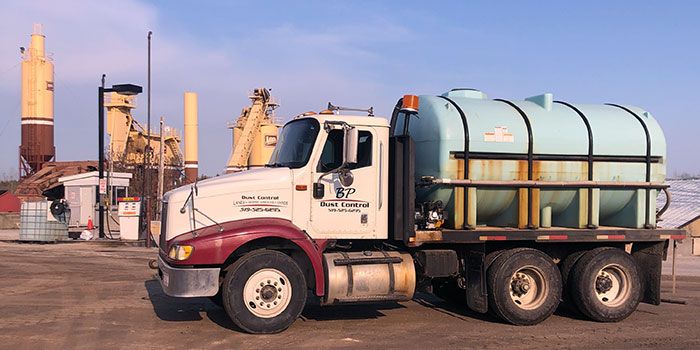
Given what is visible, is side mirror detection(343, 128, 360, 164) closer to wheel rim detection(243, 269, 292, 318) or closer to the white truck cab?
the white truck cab

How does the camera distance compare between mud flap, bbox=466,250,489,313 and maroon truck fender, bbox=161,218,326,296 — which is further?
mud flap, bbox=466,250,489,313

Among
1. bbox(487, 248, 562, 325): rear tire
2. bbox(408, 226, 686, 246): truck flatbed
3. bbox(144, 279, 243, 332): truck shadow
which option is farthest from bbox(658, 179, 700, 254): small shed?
bbox(144, 279, 243, 332): truck shadow

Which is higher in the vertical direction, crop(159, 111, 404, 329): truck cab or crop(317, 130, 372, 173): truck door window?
crop(317, 130, 372, 173): truck door window

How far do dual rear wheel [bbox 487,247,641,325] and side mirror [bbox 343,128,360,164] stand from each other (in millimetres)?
2722

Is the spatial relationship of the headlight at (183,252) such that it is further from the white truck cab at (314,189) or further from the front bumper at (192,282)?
the white truck cab at (314,189)

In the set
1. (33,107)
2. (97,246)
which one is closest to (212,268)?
(97,246)

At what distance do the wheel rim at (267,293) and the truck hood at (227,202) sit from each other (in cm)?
83

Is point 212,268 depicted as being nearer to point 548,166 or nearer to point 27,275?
point 548,166

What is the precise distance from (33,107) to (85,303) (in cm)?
4476

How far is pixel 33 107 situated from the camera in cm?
5016

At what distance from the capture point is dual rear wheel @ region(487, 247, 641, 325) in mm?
9391

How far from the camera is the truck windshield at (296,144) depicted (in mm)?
9102

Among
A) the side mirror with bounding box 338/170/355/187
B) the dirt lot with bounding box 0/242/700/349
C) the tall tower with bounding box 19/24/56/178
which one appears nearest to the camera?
the dirt lot with bounding box 0/242/700/349

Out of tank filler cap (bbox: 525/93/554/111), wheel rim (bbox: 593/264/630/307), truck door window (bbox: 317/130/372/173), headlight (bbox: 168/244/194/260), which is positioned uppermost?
tank filler cap (bbox: 525/93/554/111)
